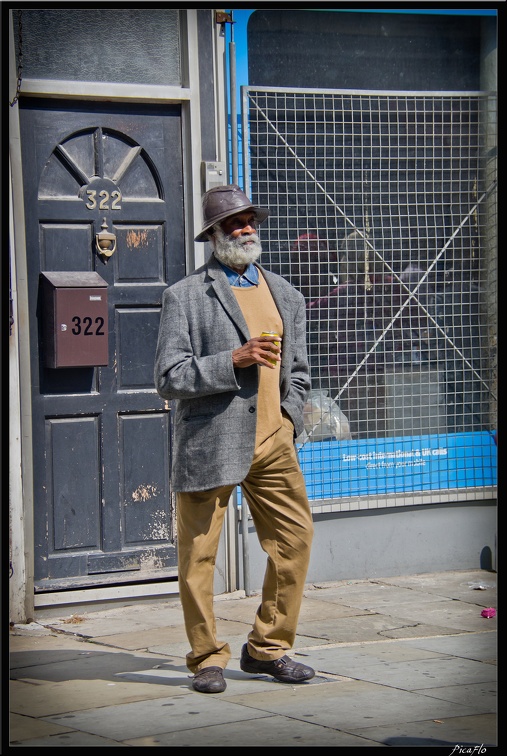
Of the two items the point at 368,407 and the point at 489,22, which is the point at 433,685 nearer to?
the point at 368,407

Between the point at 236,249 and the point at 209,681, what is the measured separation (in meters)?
→ 1.91

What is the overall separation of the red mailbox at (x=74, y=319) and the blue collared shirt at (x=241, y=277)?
1.55 m

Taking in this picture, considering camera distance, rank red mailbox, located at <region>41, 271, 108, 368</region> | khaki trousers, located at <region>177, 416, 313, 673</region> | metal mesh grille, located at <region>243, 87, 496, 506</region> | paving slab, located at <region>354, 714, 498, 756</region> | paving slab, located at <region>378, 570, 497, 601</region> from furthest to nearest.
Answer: metal mesh grille, located at <region>243, 87, 496, 506</region>, paving slab, located at <region>378, 570, 497, 601</region>, red mailbox, located at <region>41, 271, 108, 368</region>, khaki trousers, located at <region>177, 416, 313, 673</region>, paving slab, located at <region>354, 714, 498, 756</region>

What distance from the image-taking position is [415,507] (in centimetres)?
766

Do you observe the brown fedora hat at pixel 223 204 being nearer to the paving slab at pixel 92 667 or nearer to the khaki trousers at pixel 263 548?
the khaki trousers at pixel 263 548

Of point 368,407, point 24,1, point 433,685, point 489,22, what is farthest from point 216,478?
point 489,22

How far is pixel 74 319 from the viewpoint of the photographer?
656 centimetres

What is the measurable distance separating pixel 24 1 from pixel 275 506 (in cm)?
240

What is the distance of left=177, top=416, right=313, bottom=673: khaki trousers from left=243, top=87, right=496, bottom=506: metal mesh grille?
2190mm

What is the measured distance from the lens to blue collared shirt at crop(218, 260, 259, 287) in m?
5.24

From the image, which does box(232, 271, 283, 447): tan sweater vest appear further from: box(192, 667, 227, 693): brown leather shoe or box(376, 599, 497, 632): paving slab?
box(376, 599, 497, 632): paving slab

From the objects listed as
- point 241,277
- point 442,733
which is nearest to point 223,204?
point 241,277

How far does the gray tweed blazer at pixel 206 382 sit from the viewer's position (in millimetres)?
4934

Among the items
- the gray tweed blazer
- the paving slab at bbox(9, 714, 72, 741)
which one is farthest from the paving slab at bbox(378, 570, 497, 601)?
the paving slab at bbox(9, 714, 72, 741)
